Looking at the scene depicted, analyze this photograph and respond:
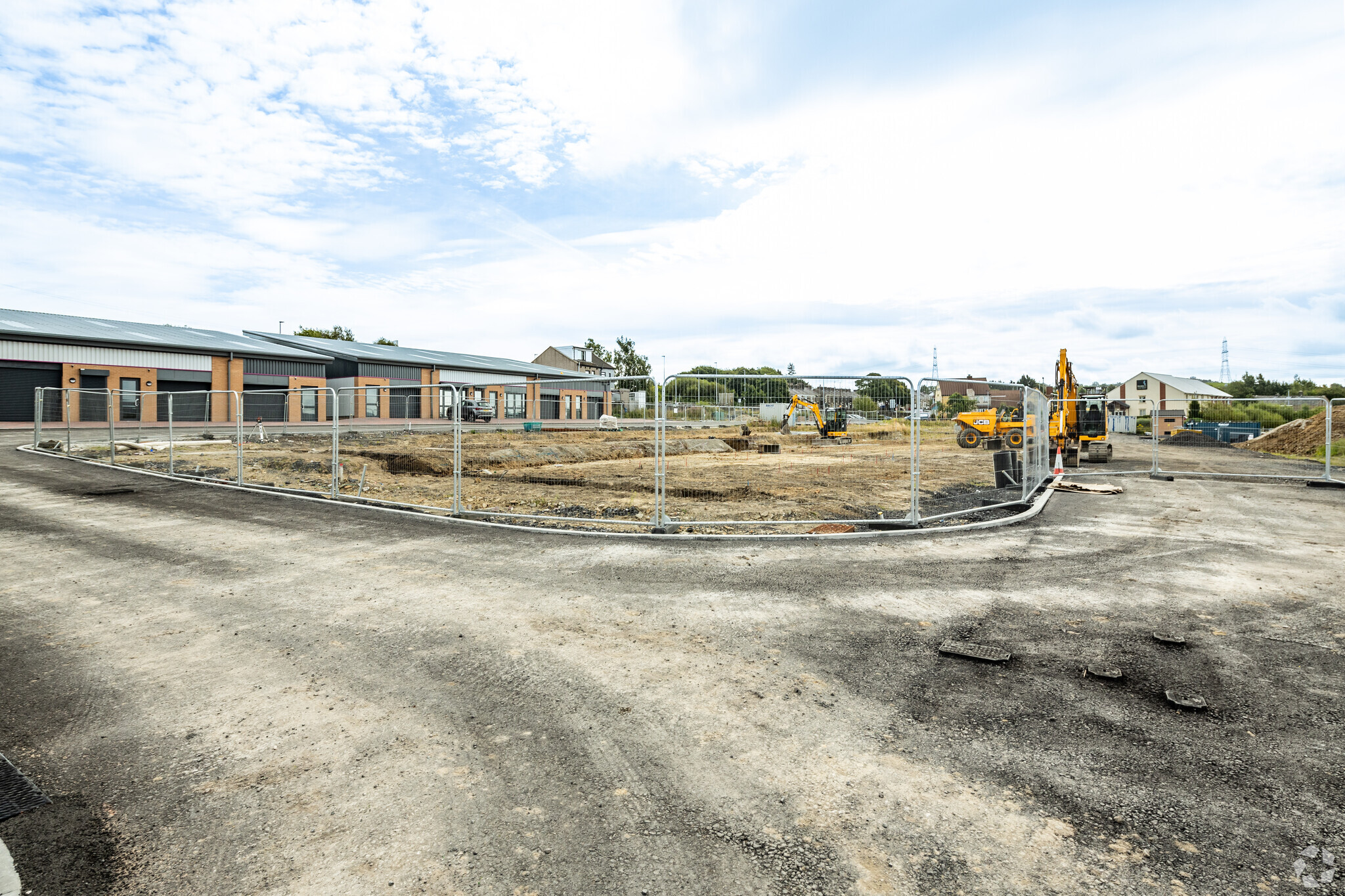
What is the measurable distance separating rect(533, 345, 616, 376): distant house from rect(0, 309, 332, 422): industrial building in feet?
180

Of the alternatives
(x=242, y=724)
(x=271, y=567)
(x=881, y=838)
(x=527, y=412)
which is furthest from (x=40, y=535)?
(x=527, y=412)

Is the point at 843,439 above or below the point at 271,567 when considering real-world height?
above

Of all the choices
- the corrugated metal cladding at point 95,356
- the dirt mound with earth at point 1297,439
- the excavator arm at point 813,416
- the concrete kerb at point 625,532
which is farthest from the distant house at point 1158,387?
the corrugated metal cladding at point 95,356

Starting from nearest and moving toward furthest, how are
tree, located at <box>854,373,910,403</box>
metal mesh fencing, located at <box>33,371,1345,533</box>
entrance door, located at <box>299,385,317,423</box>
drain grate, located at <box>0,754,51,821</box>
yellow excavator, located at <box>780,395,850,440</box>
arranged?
1. drain grate, located at <box>0,754,51,821</box>
2. tree, located at <box>854,373,910,403</box>
3. metal mesh fencing, located at <box>33,371,1345,533</box>
4. yellow excavator, located at <box>780,395,850,440</box>
5. entrance door, located at <box>299,385,317,423</box>

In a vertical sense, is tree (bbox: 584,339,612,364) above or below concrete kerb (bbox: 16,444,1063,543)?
above

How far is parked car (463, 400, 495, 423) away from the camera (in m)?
23.5

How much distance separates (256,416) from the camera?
17.4 m

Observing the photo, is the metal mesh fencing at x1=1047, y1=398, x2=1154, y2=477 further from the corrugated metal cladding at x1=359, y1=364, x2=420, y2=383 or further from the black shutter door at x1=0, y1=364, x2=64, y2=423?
the black shutter door at x1=0, y1=364, x2=64, y2=423

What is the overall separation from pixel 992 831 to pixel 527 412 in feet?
143

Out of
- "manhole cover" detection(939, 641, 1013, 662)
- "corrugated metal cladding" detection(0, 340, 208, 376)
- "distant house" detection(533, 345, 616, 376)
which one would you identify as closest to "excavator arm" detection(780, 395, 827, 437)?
"manhole cover" detection(939, 641, 1013, 662)

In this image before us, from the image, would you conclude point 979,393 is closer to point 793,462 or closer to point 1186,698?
point 793,462

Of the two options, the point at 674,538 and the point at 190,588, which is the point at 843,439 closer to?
the point at 674,538

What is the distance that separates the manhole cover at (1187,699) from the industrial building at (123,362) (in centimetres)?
2882

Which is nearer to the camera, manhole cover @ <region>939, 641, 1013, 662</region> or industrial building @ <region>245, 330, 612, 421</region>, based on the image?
manhole cover @ <region>939, 641, 1013, 662</region>
